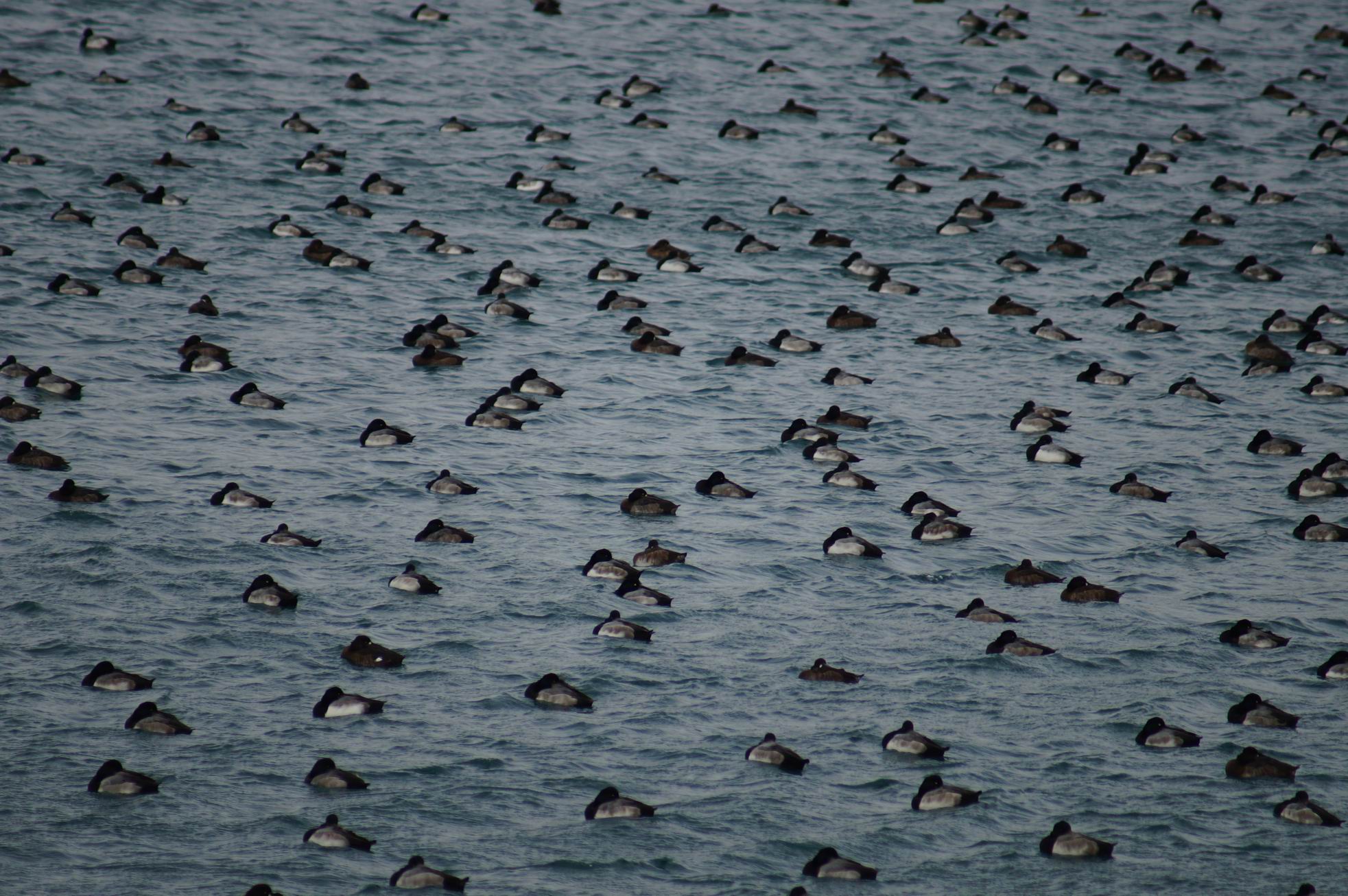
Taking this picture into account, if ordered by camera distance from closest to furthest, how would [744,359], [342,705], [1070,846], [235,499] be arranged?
[1070,846]
[342,705]
[235,499]
[744,359]

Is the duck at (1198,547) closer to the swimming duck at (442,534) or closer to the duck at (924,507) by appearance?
the duck at (924,507)

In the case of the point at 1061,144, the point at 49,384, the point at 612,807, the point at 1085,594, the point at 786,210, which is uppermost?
the point at 1061,144

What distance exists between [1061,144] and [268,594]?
133 ft

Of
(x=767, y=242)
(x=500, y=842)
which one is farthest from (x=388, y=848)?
(x=767, y=242)

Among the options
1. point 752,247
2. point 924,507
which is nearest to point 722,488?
point 924,507

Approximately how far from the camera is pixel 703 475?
3512cm

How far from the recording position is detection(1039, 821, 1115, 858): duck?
853 inches

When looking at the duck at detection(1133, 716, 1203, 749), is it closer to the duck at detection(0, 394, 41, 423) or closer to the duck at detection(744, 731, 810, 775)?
the duck at detection(744, 731, 810, 775)

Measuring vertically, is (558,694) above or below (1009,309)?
below

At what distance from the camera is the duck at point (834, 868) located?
20.9m

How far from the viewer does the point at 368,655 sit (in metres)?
25.8

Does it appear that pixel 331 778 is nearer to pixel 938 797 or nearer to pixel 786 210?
pixel 938 797

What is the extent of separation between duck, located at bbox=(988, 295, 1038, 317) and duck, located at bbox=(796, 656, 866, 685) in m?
21.1


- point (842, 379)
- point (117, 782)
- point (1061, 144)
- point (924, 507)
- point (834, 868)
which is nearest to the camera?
point (834, 868)
